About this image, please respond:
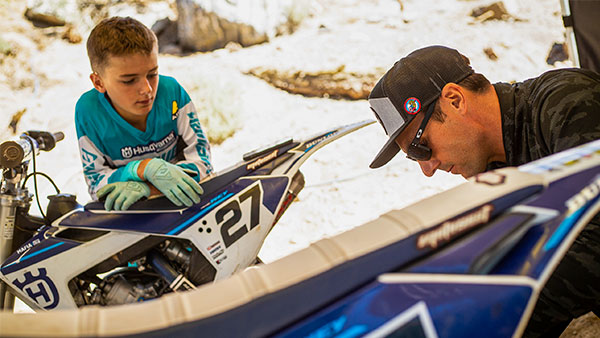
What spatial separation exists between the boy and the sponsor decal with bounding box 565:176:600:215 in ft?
5.14

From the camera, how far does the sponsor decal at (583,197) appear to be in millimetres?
865

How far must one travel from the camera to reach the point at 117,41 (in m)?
2.13

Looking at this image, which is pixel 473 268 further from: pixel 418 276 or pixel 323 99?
pixel 323 99

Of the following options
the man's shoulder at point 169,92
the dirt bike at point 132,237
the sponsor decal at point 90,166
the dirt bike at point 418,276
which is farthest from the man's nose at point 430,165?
the sponsor decal at point 90,166

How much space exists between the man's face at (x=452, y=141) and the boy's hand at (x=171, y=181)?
3.14 feet

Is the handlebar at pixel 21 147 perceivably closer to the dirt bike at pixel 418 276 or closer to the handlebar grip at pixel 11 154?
the handlebar grip at pixel 11 154

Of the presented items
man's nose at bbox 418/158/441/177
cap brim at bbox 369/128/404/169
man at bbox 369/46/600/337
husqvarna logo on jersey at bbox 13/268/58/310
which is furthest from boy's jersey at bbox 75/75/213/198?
man's nose at bbox 418/158/441/177

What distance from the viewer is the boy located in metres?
2.10

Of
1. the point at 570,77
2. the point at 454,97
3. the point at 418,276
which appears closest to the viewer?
the point at 418,276

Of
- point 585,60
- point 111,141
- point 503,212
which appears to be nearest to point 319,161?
point 585,60

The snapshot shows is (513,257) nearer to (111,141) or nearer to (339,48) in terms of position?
(111,141)

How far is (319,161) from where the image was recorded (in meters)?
5.46

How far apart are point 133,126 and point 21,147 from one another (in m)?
0.50

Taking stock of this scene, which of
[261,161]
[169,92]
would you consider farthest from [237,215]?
[169,92]
